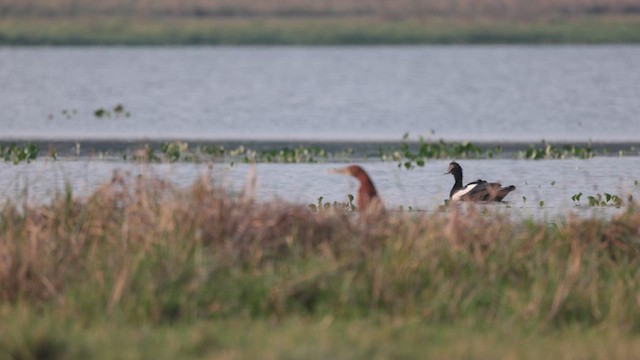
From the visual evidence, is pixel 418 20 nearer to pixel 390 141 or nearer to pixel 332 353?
pixel 390 141

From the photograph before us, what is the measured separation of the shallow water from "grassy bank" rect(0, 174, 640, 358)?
7315 mm

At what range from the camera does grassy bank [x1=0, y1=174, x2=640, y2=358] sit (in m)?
12.0

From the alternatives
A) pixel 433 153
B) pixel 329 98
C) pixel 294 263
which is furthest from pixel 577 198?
pixel 329 98

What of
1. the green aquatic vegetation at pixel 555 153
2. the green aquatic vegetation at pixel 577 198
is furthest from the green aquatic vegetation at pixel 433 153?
the green aquatic vegetation at pixel 577 198

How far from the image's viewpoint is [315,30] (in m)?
159

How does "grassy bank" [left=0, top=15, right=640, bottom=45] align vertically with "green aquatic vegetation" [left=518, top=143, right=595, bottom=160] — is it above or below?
above

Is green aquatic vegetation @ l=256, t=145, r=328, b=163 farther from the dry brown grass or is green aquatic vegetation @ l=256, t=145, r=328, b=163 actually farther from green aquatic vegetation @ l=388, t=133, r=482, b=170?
the dry brown grass

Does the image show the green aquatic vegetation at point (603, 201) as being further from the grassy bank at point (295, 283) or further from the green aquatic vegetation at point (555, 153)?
the green aquatic vegetation at point (555, 153)

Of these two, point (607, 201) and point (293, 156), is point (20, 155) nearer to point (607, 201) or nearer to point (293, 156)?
point (293, 156)

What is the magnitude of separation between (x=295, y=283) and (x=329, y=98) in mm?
58634

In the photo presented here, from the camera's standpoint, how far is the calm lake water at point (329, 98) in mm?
46062

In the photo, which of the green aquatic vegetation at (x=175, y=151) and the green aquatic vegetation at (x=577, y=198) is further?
the green aquatic vegetation at (x=175, y=151)

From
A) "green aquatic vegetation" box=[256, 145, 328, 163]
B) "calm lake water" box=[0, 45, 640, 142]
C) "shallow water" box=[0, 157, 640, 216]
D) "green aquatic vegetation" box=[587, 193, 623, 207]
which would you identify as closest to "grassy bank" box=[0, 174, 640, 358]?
"green aquatic vegetation" box=[587, 193, 623, 207]

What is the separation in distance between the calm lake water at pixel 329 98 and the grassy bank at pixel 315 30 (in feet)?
39.0
